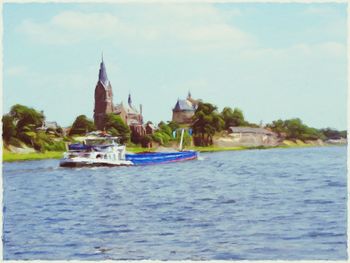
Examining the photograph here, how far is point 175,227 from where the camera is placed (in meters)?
5.82

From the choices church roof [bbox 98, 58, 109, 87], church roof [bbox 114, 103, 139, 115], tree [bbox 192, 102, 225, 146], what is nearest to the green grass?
church roof [bbox 114, 103, 139, 115]

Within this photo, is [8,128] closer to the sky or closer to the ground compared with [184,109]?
closer to the ground

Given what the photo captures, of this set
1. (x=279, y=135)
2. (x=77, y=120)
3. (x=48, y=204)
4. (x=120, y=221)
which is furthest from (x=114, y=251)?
(x=279, y=135)

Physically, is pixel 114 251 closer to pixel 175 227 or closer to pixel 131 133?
pixel 175 227

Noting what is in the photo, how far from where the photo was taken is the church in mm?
6223

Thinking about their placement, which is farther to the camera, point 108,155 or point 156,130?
point 108,155

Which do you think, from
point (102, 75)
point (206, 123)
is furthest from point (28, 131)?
point (206, 123)

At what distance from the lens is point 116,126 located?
6.91m

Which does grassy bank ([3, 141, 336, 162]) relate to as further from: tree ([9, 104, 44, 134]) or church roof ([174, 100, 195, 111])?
church roof ([174, 100, 195, 111])

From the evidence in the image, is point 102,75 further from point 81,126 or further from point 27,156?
point 27,156

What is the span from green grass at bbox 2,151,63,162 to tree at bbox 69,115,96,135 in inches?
12.8

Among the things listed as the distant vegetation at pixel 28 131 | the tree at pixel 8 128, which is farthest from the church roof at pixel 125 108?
the tree at pixel 8 128

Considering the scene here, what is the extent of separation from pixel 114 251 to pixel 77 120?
1.51m

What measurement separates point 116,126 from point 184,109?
0.87m
